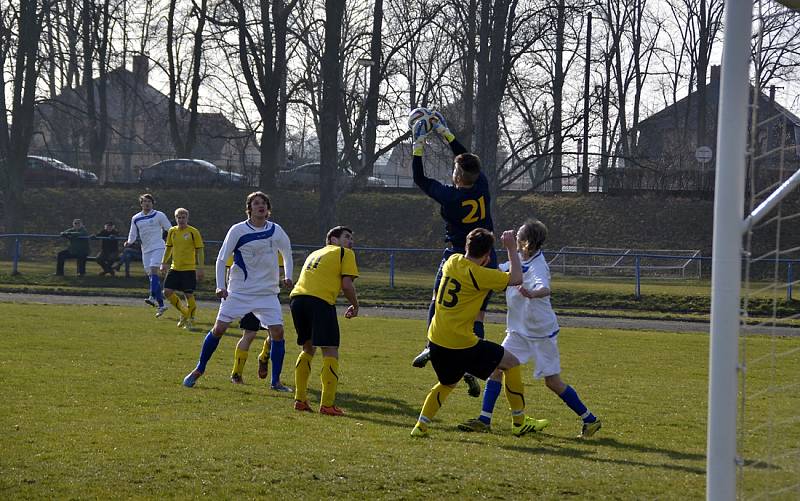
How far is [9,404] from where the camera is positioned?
9203 mm

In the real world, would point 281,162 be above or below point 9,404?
above

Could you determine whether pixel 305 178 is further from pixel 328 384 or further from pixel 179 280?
pixel 328 384

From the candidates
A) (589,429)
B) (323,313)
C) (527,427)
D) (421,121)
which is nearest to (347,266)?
(323,313)

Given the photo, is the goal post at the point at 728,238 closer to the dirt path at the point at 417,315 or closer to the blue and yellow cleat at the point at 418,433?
the blue and yellow cleat at the point at 418,433

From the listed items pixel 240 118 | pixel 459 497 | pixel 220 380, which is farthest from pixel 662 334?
pixel 240 118

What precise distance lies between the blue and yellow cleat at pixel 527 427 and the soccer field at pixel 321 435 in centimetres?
9

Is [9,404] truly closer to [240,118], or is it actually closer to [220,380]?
[220,380]

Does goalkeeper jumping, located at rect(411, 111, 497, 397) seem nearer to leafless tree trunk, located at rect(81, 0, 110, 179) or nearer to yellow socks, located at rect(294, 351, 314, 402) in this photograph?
yellow socks, located at rect(294, 351, 314, 402)

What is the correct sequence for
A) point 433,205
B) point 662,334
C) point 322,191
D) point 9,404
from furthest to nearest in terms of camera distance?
point 433,205, point 322,191, point 662,334, point 9,404

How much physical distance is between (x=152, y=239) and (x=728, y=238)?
54.9 feet

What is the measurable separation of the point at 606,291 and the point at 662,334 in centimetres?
825

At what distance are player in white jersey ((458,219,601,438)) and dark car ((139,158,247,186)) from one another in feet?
138

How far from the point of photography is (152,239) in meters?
20.4

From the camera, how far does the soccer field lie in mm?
6512
